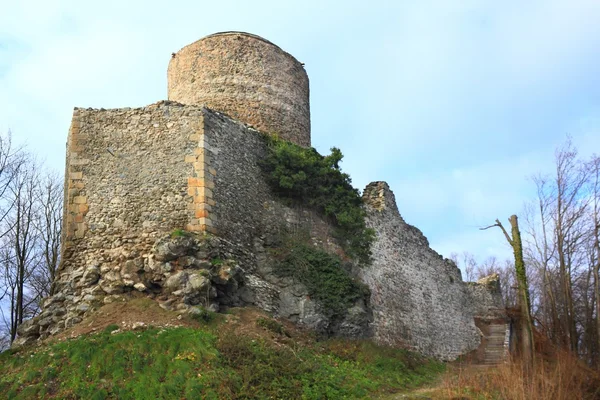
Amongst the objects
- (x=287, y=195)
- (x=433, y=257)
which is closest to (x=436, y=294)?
(x=433, y=257)

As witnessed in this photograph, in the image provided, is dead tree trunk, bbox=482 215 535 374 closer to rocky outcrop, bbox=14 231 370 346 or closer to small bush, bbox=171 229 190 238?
rocky outcrop, bbox=14 231 370 346

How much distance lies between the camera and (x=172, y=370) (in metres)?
10.6

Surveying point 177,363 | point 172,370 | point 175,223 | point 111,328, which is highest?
point 175,223

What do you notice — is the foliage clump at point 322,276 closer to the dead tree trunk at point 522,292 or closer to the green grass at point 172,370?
the green grass at point 172,370

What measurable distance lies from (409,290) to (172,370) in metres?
11.6

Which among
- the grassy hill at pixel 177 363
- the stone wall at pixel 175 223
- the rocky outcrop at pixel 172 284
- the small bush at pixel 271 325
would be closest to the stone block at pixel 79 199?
the stone wall at pixel 175 223

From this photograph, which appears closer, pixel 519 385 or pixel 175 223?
pixel 519 385

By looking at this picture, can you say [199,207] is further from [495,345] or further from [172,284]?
[495,345]

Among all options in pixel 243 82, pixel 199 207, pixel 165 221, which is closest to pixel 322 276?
pixel 199 207

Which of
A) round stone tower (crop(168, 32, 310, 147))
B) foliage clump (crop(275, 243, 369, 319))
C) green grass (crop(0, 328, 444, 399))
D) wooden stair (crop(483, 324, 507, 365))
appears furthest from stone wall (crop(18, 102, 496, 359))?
wooden stair (crop(483, 324, 507, 365))

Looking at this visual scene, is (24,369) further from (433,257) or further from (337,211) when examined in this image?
(433,257)

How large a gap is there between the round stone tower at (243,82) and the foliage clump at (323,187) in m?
1.29

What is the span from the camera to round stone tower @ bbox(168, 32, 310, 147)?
59.4 feet

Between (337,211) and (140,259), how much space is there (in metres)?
6.26
